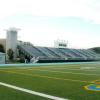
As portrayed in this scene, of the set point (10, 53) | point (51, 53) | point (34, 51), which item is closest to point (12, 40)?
point (10, 53)

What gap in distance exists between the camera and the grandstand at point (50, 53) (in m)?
43.6

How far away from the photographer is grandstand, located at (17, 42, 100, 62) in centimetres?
4364

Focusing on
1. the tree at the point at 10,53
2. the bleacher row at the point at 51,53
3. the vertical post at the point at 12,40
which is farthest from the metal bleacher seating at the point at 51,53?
the tree at the point at 10,53

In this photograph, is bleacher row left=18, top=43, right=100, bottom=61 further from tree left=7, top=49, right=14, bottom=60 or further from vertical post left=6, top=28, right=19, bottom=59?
tree left=7, top=49, right=14, bottom=60

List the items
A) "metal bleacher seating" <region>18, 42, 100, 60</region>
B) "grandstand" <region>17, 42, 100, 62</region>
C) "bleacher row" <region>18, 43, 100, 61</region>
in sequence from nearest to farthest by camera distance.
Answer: "grandstand" <region>17, 42, 100, 62</region> → "bleacher row" <region>18, 43, 100, 61</region> → "metal bleacher seating" <region>18, 42, 100, 60</region>

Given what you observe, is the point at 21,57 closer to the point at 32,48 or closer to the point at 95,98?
the point at 32,48

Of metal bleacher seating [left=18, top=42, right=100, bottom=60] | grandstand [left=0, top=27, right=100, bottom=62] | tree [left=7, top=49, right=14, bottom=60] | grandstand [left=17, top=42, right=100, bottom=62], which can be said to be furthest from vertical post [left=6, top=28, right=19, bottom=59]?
tree [left=7, top=49, right=14, bottom=60]

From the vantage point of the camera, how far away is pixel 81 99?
7492 mm

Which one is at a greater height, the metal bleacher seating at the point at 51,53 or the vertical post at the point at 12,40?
the vertical post at the point at 12,40

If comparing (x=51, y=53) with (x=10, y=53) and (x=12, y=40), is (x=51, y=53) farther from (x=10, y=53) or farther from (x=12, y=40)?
(x=10, y=53)

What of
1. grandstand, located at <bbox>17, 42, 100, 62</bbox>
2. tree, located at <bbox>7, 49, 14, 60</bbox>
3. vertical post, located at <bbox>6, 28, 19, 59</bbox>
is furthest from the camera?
vertical post, located at <bbox>6, 28, 19, 59</bbox>

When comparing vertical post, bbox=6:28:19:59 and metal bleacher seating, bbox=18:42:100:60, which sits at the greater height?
vertical post, bbox=6:28:19:59

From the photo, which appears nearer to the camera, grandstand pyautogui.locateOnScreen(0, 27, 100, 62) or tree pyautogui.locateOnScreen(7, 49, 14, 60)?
tree pyautogui.locateOnScreen(7, 49, 14, 60)

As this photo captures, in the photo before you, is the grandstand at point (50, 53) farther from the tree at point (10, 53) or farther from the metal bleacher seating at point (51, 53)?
the tree at point (10, 53)
